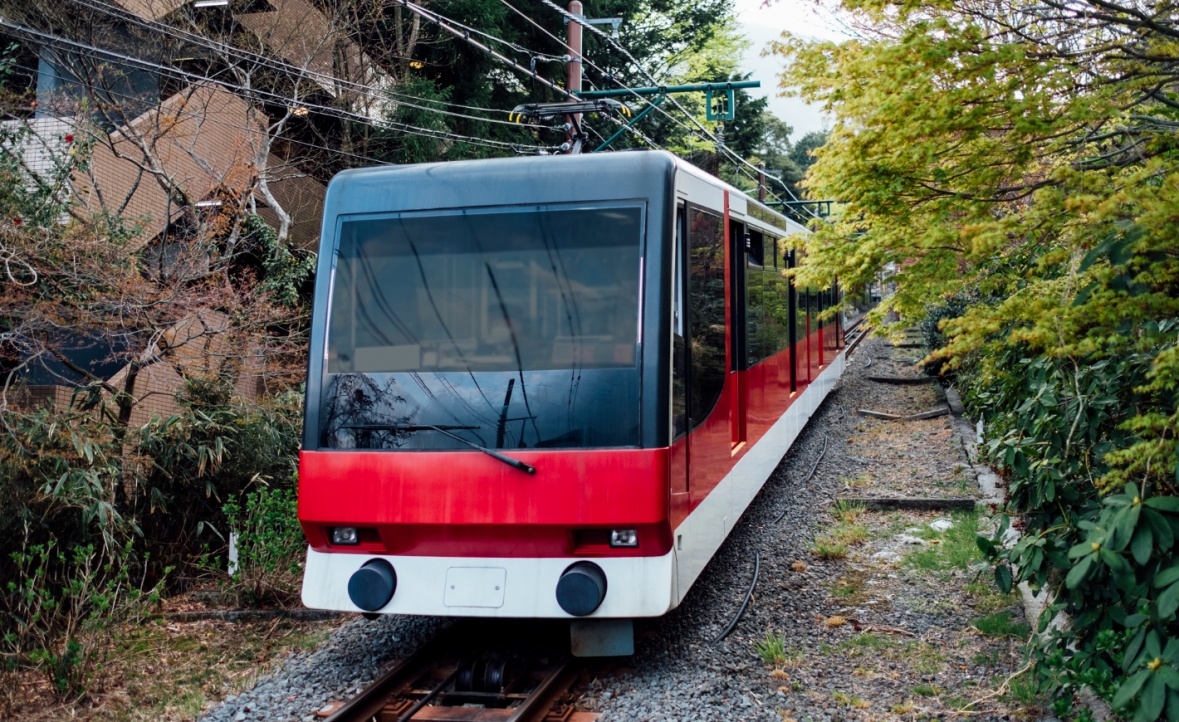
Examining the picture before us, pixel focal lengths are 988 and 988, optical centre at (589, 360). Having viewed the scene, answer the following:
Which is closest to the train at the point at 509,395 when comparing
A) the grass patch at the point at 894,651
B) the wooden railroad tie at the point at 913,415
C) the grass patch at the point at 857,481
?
the grass patch at the point at 894,651

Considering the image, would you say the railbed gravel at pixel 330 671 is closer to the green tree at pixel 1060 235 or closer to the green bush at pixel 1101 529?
the green tree at pixel 1060 235

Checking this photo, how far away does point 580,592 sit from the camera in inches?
203

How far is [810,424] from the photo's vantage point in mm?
14984

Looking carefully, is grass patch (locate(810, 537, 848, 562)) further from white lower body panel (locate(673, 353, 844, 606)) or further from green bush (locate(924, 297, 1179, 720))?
green bush (locate(924, 297, 1179, 720))

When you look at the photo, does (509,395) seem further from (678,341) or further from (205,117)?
(205,117)

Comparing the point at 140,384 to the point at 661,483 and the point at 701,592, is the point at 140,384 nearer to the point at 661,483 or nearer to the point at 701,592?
the point at 701,592

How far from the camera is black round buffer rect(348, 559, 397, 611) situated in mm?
5395

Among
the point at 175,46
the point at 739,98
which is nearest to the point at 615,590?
the point at 175,46

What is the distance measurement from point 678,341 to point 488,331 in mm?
1072

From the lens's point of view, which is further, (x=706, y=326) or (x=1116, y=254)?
(x=706, y=326)

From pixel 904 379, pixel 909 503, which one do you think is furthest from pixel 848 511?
pixel 904 379

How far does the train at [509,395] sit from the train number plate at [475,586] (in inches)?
0.4

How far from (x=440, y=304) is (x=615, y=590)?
1866mm

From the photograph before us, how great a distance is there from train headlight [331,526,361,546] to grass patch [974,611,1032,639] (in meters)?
3.88
